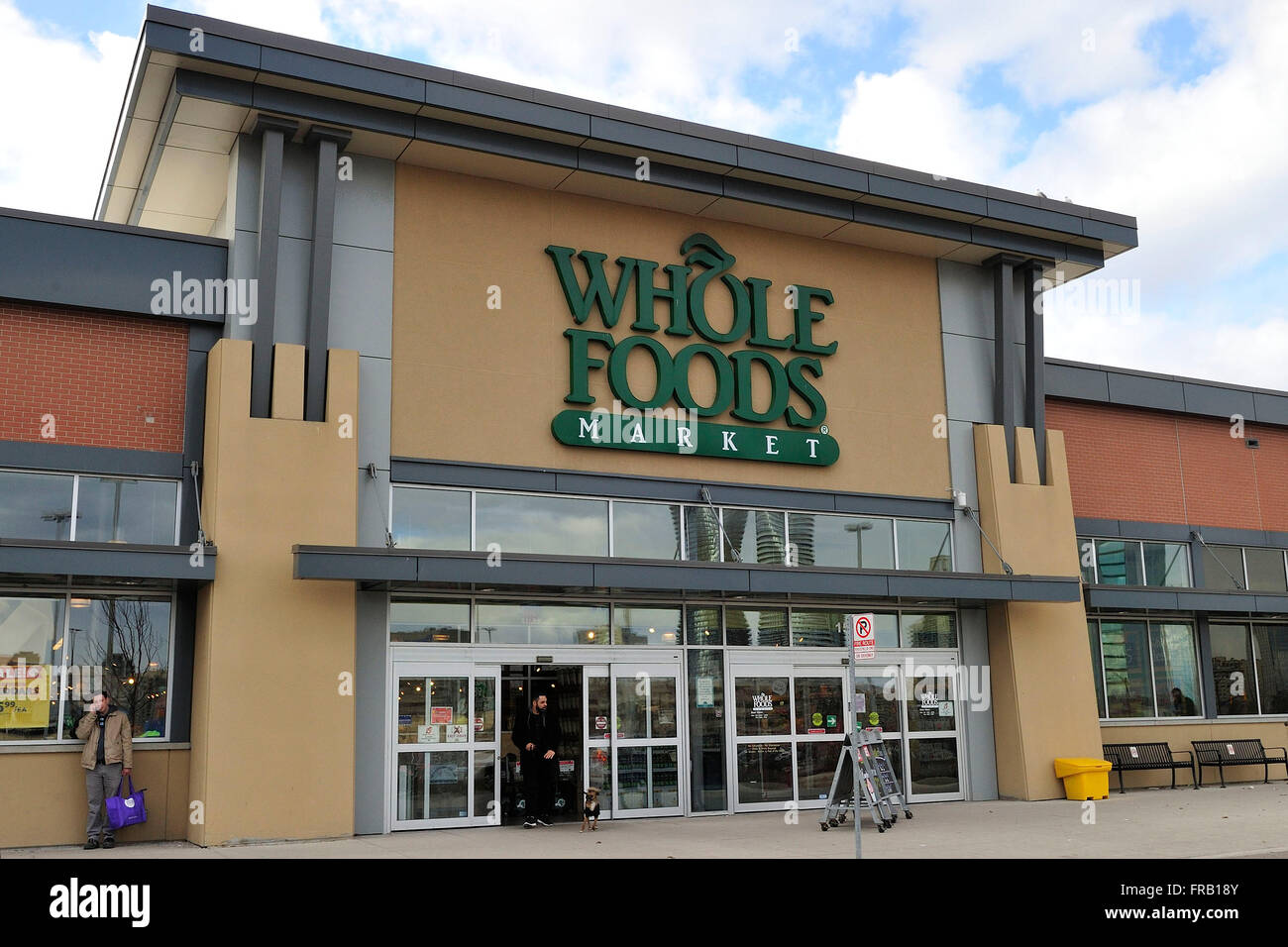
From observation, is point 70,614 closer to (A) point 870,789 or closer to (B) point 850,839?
(B) point 850,839

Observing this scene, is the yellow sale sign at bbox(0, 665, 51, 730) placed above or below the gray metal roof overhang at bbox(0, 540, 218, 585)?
below

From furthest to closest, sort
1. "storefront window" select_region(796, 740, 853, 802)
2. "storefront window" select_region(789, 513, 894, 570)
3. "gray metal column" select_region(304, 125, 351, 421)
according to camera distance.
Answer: "storefront window" select_region(789, 513, 894, 570) < "storefront window" select_region(796, 740, 853, 802) < "gray metal column" select_region(304, 125, 351, 421)

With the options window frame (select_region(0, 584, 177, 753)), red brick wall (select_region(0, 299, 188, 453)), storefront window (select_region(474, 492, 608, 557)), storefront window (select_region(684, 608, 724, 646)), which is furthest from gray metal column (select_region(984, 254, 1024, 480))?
window frame (select_region(0, 584, 177, 753))

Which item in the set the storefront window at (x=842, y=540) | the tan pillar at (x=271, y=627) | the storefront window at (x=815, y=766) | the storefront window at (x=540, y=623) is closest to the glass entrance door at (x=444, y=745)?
the storefront window at (x=540, y=623)

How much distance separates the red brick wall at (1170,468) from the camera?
78.2 ft

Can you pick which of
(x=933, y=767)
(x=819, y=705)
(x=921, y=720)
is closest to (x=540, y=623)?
(x=819, y=705)

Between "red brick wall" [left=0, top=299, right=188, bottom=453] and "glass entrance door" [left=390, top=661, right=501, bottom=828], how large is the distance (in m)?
4.59

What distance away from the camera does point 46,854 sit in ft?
45.0

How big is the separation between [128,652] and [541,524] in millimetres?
5830

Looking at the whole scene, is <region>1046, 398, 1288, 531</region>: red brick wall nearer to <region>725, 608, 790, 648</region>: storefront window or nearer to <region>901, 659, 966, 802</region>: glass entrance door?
<region>901, 659, 966, 802</region>: glass entrance door

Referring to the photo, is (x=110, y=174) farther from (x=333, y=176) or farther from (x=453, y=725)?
(x=453, y=725)

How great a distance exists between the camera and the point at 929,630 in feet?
68.2

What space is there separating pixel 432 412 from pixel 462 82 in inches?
185

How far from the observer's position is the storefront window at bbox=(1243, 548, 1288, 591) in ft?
83.6
